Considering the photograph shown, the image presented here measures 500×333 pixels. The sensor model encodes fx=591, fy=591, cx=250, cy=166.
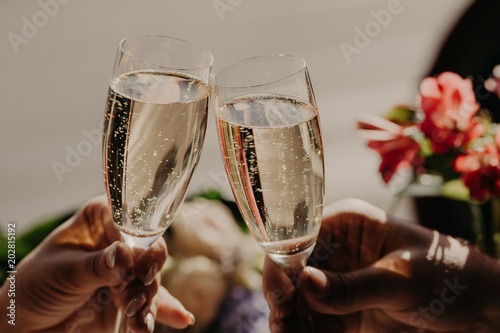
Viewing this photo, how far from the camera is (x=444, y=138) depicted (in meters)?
1.07

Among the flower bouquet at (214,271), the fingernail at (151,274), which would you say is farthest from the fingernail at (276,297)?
the flower bouquet at (214,271)

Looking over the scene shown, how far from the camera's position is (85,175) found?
2.55 meters

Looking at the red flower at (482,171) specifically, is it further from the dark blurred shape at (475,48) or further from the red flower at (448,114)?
the dark blurred shape at (475,48)

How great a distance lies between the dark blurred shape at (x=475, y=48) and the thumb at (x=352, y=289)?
2.83ft

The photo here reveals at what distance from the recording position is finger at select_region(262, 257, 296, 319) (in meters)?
0.83

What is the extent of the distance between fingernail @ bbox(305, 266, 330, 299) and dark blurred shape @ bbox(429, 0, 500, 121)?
98 cm

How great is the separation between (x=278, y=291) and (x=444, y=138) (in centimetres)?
44

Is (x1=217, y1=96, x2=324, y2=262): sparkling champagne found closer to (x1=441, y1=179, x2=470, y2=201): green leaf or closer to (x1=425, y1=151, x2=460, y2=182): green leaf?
(x1=425, y1=151, x2=460, y2=182): green leaf

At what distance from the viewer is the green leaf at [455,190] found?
127cm

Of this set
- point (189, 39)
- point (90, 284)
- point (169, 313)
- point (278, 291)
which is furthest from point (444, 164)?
point (189, 39)

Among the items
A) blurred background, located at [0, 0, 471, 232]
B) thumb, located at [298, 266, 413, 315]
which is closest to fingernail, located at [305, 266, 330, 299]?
thumb, located at [298, 266, 413, 315]

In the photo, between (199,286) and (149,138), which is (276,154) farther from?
(199,286)

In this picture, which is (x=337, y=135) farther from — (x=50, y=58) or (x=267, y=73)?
(x=267, y=73)

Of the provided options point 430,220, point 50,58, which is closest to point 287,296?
point 430,220
